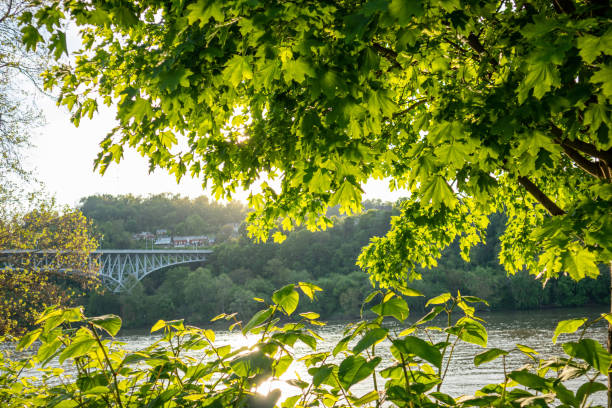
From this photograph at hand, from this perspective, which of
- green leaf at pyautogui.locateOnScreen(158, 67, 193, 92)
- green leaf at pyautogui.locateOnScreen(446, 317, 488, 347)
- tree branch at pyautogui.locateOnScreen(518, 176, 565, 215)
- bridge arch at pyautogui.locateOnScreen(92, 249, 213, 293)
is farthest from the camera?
bridge arch at pyautogui.locateOnScreen(92, 249, 213, 293)

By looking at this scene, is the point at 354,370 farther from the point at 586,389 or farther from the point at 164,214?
the point at 164,214

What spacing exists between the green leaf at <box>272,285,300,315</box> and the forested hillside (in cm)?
4172

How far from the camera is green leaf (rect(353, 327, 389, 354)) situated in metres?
0.97

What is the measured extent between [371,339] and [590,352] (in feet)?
1.69

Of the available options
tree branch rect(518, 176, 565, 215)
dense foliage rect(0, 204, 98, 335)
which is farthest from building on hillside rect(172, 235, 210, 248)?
tree branch rect(518, 176, 565, 215)

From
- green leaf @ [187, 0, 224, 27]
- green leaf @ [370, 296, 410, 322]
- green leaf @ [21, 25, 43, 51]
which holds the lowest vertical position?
green leaf @ [370, 296, 410, 322]

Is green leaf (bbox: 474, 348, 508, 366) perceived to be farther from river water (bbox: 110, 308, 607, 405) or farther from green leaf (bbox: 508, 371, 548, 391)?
river water (bbox: 110, 308, 607, 405)

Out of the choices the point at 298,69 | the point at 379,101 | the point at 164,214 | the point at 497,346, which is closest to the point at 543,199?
the point at 379,101

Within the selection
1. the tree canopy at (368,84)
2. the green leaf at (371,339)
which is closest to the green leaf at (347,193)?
the tree canopy at (368,84)

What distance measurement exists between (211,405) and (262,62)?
1352 millimetres

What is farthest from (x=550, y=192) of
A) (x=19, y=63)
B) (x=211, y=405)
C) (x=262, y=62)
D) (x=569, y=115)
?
(x=19, y=63)

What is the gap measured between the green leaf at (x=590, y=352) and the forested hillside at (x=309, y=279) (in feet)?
137

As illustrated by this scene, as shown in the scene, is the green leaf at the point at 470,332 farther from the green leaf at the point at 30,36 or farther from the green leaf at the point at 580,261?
the green leaf at the point at 30,36

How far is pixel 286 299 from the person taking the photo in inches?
46.0
